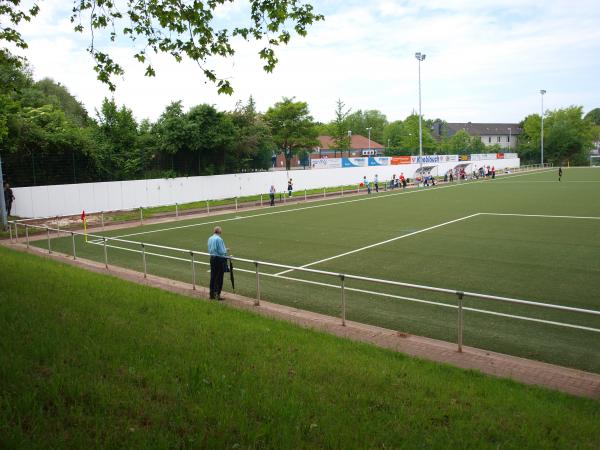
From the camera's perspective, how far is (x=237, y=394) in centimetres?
534

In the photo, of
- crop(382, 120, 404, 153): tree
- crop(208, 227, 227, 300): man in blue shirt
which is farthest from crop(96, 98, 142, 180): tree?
crop(382, 120, 404, 153): tree

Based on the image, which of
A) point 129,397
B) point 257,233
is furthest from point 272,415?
point 257,233

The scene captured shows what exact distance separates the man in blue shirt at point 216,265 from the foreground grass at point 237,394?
2983 millimetres

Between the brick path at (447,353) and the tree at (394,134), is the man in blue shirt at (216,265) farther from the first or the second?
the tree at (394,134)

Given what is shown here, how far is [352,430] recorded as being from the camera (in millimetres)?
4688

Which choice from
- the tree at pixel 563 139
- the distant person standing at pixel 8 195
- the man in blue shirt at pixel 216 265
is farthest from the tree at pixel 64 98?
the tree at pixel 563 139

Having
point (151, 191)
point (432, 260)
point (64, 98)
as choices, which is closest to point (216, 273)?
point (432, 260)

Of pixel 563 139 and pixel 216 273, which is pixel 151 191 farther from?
pixel 563 139

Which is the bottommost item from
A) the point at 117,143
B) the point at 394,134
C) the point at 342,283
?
the point at 342,283

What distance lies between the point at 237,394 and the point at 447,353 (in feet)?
13.2

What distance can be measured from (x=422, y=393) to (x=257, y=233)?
56.2ft

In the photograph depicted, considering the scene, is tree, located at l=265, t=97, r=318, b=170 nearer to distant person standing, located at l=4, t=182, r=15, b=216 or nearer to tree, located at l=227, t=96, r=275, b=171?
tree, located at l=227, t=96, r=275, b=171

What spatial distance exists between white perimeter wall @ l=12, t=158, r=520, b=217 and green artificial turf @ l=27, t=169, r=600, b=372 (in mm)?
7150

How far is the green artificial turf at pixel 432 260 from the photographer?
9.58 meters
